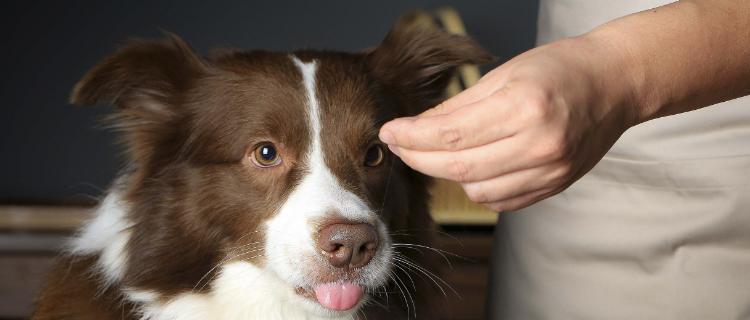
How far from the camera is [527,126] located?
982 millimetres

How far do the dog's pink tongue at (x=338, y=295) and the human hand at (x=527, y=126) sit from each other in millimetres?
546

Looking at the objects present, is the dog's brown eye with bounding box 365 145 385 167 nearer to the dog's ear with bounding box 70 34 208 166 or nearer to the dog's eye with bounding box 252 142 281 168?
the dog's eye with bounding box 252 142 281 168

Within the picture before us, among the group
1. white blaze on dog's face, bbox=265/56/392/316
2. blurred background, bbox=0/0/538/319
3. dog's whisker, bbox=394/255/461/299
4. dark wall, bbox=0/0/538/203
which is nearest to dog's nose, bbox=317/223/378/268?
white blaze on dog's face, bbox=265/56/392/316

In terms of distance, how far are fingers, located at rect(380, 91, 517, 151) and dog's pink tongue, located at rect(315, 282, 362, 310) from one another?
0.58 metres

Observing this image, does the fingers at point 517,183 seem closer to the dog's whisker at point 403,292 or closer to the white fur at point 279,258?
the white fur at point 279,258

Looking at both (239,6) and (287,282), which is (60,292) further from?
(239,6)

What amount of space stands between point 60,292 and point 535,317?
3.34ft

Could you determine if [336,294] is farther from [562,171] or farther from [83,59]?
[83,59]

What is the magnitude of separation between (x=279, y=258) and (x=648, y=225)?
731 millimetres

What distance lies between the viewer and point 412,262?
1.86 metres

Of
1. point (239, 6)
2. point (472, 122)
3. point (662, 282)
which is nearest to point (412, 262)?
point (662, 282)

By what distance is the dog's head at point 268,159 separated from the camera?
5.24ft

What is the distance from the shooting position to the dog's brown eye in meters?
1.76

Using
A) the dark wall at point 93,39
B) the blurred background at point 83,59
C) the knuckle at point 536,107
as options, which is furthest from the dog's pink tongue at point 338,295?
the dark wall at point 93,39
